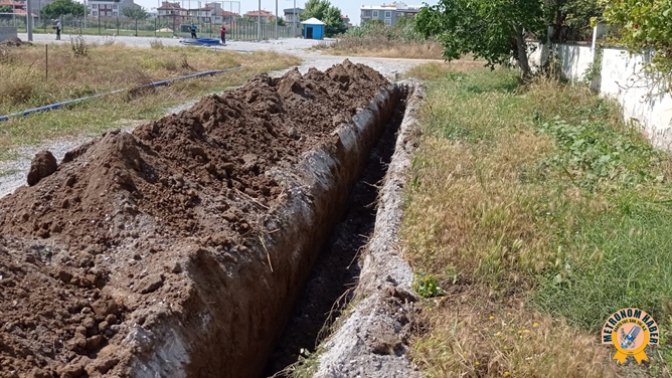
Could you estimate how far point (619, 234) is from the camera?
17.7ft

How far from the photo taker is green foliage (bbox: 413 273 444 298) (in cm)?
482

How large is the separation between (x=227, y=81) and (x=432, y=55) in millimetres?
18904

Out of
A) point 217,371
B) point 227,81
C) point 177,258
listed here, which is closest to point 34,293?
point 177,258

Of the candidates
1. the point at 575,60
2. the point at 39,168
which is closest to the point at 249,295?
the point at 39,168

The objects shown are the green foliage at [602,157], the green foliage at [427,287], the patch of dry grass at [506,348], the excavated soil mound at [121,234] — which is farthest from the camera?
the green foliage at [602,157]

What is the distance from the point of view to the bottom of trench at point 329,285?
18.6 feet

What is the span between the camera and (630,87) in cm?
1085

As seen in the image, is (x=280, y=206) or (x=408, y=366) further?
(x=280, y=206)

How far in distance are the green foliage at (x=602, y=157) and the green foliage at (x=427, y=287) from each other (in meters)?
2.93

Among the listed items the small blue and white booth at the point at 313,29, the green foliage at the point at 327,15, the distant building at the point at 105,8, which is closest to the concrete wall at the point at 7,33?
the small blue and white booth at the point at 313,29

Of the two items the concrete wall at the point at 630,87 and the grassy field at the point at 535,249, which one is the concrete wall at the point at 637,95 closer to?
the concrete wall at the point at 630,87

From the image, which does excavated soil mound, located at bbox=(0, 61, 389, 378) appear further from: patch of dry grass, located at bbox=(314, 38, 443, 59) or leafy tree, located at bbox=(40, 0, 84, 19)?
leafy tree, located at bbox=(40, 0, 84, 19)

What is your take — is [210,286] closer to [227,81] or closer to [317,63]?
[227,81]

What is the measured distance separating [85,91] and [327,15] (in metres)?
68.6
